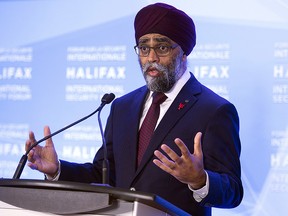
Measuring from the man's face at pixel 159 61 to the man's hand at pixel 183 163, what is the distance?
3.01 feet

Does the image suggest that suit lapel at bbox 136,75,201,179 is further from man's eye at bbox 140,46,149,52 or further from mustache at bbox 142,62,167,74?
man's eye at bbox 140,46,149,52

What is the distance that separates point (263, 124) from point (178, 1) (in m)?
1.04

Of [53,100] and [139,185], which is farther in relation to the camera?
[53,100]

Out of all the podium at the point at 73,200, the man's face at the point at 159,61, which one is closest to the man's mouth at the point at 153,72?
the man's face at the point at 159,61

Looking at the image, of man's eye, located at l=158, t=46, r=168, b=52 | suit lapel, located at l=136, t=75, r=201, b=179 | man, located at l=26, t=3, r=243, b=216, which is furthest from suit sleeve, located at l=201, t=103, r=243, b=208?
man's eye, located at l=158, t=46, r=168, b=52

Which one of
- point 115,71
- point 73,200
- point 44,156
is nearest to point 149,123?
point 44,156

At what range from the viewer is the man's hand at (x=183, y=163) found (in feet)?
6.84

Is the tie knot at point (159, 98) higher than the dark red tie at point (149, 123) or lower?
higher

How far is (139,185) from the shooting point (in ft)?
Result: 9.64

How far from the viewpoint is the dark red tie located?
3037mm

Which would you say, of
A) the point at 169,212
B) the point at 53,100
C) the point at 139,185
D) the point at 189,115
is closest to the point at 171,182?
the point at 139,185

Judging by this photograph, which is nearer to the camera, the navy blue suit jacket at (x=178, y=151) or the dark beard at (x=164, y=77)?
the navy blue suit jacket at (x=178, y=151)

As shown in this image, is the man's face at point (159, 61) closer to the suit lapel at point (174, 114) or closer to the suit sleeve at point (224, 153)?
the suit lapel at point (174, 114)

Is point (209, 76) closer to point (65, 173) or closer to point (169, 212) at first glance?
point (65, 173)
